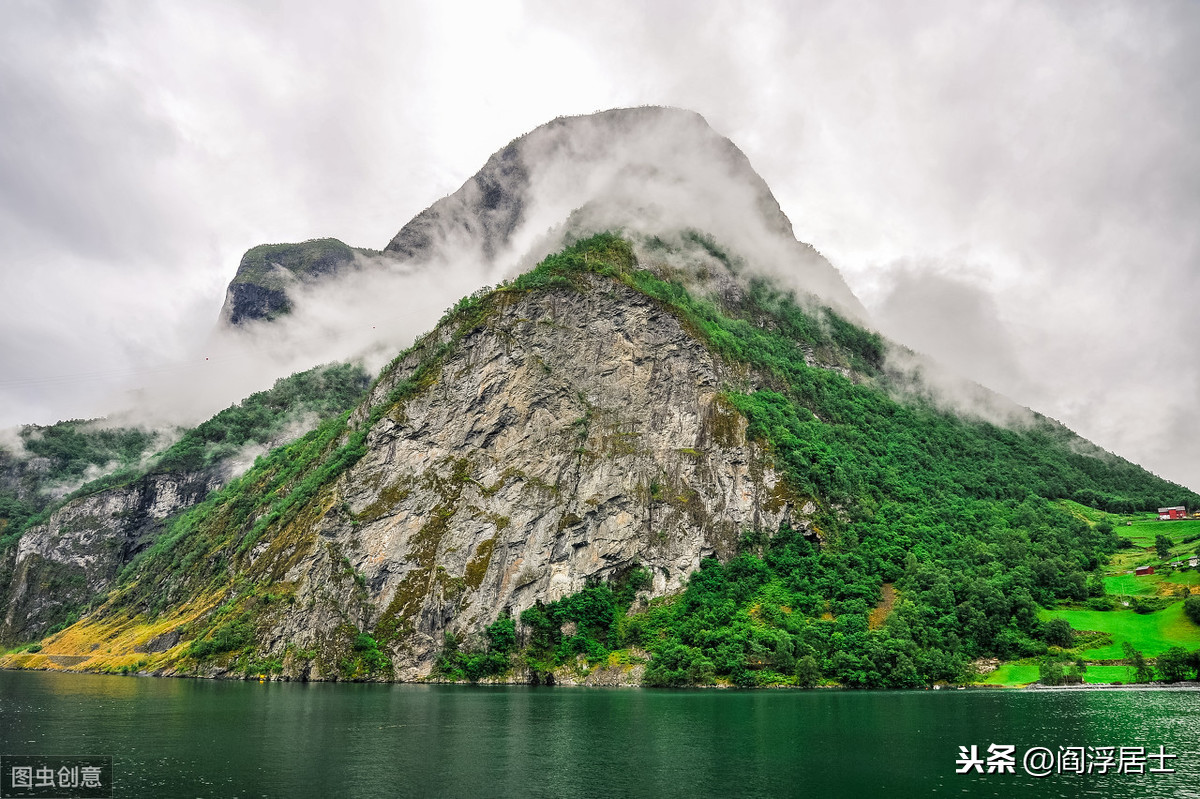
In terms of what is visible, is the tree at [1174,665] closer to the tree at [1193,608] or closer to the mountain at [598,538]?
the mountain at [598,538]

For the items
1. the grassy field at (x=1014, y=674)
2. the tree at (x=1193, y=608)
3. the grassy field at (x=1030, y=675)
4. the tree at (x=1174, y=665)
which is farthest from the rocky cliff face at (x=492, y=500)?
the tree at (x=1193, y=608)

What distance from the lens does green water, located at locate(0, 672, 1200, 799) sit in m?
36.9

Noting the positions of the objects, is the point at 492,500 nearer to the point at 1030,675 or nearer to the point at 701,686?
the point at 701,686

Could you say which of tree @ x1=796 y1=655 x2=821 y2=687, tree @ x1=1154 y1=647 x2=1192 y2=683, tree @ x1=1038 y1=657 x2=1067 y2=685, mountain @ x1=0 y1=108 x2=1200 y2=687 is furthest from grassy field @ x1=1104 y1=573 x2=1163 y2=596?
tree @ x1=796 y1=655 x2=821 y2=687

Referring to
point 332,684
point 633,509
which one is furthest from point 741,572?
point 332,684

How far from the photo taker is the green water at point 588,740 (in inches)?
1453

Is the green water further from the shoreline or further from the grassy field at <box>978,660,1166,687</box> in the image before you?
the grassy field at <box>978,660,1166,687</box>

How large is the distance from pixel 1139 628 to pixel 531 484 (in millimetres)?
102503

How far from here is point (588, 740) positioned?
51688mm

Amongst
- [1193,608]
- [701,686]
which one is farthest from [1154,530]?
[701,686]

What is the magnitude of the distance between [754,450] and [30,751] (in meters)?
120

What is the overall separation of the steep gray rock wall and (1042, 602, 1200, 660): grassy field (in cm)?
4691

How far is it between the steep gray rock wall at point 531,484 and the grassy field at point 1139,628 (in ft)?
154

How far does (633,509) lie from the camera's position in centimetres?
13288
